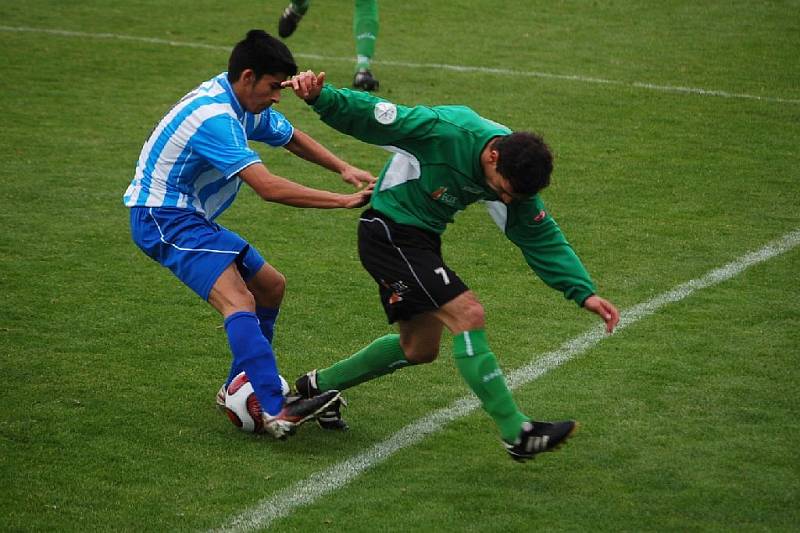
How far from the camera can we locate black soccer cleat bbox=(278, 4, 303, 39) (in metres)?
13.3

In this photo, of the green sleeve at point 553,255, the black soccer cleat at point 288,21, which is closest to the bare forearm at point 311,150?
the green sleeve at point 553,255

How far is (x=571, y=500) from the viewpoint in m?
Answer: 5.18

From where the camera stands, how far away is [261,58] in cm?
569

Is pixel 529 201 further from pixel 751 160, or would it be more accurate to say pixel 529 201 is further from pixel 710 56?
pixel 710 56

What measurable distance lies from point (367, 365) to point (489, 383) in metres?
0.82

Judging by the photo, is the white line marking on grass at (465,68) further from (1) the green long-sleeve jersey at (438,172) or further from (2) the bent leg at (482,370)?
(2) the bent leg at (482,370)

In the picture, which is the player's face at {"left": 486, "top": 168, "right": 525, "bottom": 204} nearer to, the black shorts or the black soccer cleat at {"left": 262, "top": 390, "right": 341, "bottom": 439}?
the black shorts

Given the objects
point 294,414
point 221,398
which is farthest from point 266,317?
point 294,414

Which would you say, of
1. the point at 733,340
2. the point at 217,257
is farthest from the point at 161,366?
the point at 733,340

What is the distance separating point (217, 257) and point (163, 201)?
38cm

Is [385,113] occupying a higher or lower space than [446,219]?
higher

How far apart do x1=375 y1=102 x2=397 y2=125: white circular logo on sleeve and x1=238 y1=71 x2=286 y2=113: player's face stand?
25.9 inches

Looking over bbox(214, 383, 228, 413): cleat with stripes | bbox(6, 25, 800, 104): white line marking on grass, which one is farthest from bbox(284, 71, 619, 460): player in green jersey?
bbox(6, 25, 800, 104): white line marking on grass

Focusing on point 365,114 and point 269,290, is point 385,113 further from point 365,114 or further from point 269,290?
point 269,290
